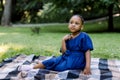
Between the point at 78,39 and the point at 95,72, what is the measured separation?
24.3 inches

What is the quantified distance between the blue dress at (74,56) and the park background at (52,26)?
2.53 m

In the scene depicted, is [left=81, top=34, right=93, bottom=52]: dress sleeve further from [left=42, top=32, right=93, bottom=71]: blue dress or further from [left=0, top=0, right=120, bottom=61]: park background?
[left=0, top=0, right=120, bottom=61]: park background

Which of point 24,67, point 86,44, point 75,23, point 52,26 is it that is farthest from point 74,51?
Answer: point 52,26

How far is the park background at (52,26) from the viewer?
9.73m

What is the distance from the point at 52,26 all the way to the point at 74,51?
64.7ft

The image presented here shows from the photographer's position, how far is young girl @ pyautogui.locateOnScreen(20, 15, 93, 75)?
238 inches

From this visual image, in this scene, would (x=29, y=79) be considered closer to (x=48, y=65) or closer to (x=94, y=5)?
(x=48, y=65)

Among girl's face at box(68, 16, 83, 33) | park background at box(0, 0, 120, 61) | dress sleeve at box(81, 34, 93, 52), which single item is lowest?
park background at box(0, 0, 120, 61)

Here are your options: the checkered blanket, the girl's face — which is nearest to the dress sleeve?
the girl's face

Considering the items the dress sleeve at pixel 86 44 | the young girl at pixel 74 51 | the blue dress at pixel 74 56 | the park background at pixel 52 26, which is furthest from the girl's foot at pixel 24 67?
the park background at pixel 52 26

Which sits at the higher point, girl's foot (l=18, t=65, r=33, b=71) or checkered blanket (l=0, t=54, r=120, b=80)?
girl's foot (l=18, t=65, r=33, b=71)

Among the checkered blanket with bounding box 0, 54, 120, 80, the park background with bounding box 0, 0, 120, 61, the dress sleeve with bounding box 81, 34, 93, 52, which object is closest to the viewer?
the checkered blanket with bounding box 0, 54, 120, 80

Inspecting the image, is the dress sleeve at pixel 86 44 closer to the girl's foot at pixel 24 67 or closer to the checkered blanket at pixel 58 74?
the checkered blanket at pixel 58 74

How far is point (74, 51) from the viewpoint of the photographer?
6168 mm
